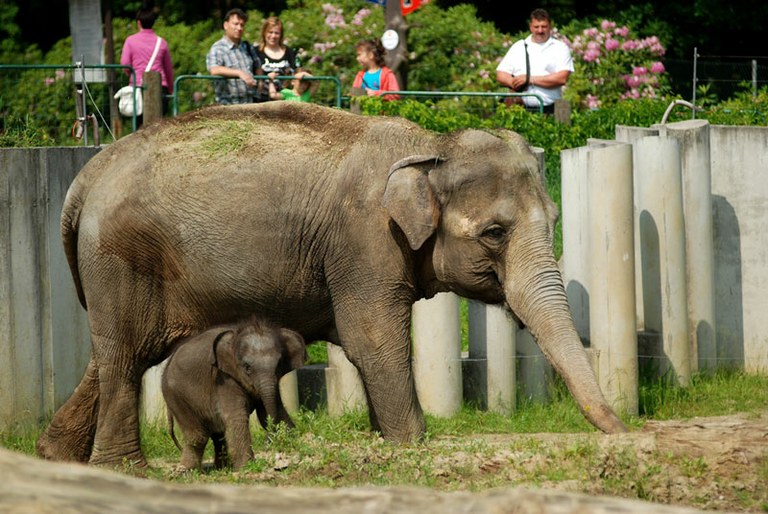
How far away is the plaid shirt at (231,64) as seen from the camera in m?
14.2

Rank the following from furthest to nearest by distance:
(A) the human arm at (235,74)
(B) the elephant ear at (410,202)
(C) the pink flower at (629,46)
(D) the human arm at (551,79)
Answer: (C) the pink flower at (629,46) < (D) the human arm at (551,79) < (A) the human arm at (235,74) < (B) the elephant ear at (410,202)

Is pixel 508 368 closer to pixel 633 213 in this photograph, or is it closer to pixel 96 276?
pixel 633 213

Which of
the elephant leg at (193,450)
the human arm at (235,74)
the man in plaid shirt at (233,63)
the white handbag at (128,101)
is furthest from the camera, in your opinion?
the man in plaid shirt at (233,63)

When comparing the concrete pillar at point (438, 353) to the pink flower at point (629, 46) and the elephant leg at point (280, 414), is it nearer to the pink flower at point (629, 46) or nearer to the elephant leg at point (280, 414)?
the elephant leg at point (280, 414)

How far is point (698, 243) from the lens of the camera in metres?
11.7

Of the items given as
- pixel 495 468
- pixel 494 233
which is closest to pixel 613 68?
pixel 494 233

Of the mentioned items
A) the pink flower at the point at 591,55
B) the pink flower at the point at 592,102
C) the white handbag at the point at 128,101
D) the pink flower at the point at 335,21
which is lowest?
the white handbag at the point at 128,101

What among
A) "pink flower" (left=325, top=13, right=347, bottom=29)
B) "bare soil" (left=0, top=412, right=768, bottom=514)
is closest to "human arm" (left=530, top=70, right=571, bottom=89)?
"pink flower" (left=325, top=13, right=347, bottom=29)

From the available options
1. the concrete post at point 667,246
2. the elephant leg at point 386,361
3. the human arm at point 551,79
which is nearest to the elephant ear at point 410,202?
the elephant leg at point 386,361

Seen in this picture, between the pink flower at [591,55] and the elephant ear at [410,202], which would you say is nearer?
the elephant ear at [410,202]

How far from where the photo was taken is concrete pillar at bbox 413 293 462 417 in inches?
431

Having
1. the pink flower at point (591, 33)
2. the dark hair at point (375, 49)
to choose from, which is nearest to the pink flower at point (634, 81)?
the pink flower at point (591, 33)

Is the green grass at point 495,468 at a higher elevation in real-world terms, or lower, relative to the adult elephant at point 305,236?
lower

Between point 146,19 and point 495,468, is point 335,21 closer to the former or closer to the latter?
point 146,19
